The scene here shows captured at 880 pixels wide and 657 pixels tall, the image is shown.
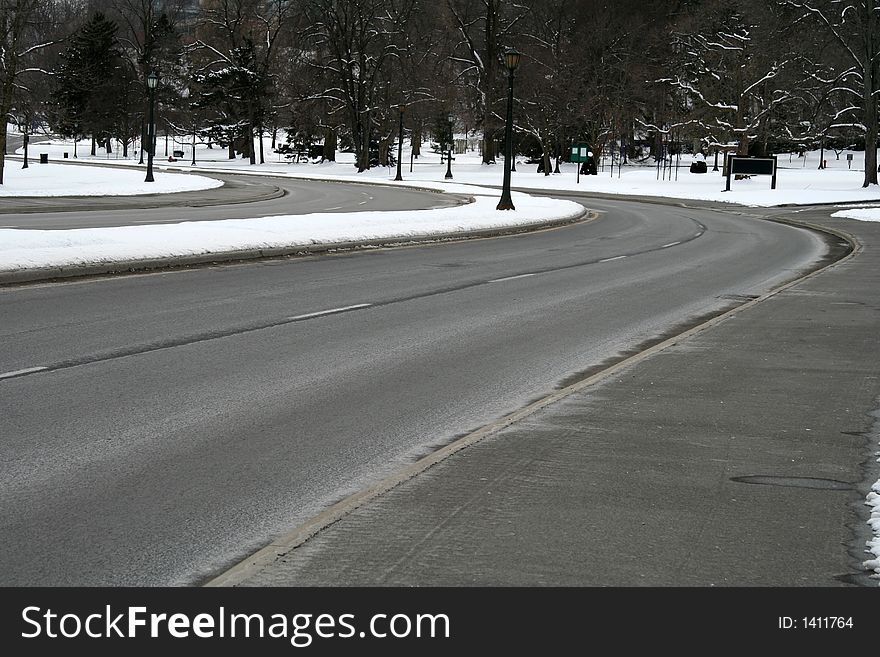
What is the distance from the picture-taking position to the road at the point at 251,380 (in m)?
5.51

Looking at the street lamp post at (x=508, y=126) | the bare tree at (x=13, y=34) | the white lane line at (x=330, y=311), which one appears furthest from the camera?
the bare tree at (x=13, y=34)

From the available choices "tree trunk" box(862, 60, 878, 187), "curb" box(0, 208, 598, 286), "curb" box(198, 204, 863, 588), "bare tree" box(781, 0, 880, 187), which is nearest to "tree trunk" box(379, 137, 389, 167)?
"bare tree" box(781, 0, 880, 187)

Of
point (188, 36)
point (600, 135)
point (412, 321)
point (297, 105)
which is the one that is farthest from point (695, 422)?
point (188, 36)

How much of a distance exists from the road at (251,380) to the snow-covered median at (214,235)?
106 cm

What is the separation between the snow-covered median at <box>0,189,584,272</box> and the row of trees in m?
24.6

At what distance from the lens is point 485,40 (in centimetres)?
8869

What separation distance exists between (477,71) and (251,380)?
82297 mm

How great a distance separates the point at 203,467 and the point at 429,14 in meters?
94.7

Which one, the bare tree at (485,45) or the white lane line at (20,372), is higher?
the bare tree at (485,45)

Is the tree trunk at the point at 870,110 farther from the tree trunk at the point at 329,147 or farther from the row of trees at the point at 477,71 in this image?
the tree trunk at the point at 329,147

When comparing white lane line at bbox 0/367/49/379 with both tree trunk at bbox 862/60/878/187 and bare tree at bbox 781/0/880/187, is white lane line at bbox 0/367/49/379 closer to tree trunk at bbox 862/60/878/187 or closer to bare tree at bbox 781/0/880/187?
bare tree at bbox 781/0/880/187

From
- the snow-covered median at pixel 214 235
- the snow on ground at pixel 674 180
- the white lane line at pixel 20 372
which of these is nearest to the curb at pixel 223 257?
the snow-covered median at pixel 214 235

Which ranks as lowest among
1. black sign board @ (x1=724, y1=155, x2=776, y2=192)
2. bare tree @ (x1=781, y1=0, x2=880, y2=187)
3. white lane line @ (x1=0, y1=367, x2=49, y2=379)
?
white lane line @ (x1=0, y1=367, x2=49, y2=379)

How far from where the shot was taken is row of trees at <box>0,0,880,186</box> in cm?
6072
